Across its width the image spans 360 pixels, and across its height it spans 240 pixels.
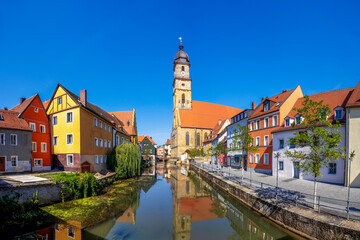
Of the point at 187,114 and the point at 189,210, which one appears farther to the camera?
the point at 187,114

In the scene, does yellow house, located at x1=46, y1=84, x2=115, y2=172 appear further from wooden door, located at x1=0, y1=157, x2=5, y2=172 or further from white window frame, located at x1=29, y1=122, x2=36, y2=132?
wooden door, located at x1=0, y1=157, x2=5, y2=172

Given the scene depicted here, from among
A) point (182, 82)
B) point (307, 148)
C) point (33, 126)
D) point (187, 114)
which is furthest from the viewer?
point (182, 82)

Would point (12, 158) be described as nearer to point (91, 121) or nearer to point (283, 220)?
point (91, 121)

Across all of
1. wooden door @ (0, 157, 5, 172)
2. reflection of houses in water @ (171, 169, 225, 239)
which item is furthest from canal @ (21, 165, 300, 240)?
wooden door @ (0, 157, 5, 172)

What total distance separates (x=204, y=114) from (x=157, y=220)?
5617 cm

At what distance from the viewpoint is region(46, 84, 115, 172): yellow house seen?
2052cm

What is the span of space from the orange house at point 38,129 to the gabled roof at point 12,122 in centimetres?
60

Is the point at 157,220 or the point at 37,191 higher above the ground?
the point at 37,191

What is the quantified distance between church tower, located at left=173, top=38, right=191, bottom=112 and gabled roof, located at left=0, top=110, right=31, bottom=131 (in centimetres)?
4954

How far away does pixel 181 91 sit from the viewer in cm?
6606

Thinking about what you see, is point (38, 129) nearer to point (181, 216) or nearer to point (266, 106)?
point (181, 216)

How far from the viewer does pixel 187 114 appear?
6462 centimetres

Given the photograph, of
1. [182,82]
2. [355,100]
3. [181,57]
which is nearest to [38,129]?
[355,100]

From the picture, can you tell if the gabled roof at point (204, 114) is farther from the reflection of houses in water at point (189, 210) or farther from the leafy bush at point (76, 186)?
the leafy bush at point (76, 186)
